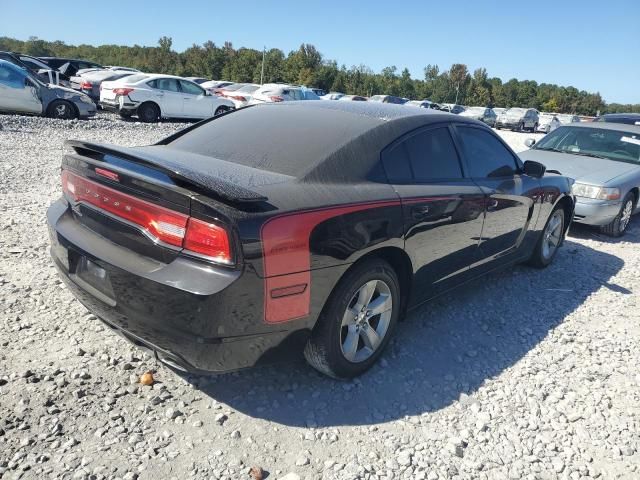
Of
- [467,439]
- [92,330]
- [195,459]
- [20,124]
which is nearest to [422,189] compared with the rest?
[467,439]

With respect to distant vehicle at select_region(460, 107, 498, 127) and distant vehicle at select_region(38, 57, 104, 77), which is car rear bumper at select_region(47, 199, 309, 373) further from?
distant vehicle at select_region(460, 107, 498, 127)

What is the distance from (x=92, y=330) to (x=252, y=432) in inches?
55.4

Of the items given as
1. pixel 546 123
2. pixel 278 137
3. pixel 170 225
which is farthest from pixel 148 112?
pixel 546 123

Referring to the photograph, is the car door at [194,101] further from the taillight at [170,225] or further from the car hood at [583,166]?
the taillight at [170,225]

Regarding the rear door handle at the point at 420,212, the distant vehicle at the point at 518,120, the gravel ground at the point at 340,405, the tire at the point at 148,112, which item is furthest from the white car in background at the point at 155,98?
the distant vehicle at the point at 518,120

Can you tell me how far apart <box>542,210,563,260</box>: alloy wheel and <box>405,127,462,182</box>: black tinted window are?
2.05m

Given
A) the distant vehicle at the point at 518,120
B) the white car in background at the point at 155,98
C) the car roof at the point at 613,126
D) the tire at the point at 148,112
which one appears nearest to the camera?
the car roof at the point at 613,126

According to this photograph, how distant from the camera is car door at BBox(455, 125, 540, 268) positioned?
3801 millimetres

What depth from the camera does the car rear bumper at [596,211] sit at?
243 inches

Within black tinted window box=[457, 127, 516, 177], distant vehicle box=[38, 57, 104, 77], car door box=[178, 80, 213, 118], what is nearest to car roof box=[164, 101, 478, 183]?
black tinted window box=[457, 127, 516, 177]

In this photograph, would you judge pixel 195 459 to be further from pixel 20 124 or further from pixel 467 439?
pixel 20 124

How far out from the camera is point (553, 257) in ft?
17.8

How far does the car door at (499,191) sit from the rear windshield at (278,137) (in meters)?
1.10

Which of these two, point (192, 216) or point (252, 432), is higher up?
point (192, 216)
